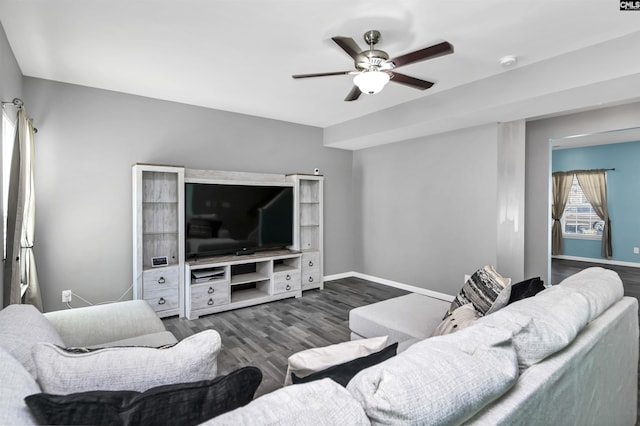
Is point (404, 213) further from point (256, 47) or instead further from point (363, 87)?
point (256, 47)

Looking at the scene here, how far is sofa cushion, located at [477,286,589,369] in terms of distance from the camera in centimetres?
111

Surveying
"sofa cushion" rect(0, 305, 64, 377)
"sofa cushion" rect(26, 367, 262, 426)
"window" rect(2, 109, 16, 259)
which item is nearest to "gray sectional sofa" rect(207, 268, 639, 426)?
"sofa cushion" rect(26, 367, 262, 426)

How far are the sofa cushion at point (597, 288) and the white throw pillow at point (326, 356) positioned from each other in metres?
1.03

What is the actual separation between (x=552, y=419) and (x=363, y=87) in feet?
6.97

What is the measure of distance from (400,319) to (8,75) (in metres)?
3.61

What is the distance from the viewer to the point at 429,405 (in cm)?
77

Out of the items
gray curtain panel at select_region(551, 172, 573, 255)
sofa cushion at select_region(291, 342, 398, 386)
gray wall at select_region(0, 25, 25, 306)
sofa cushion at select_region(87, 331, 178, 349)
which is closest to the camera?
sofa cushion at select_region(291, 342, 398, 386)

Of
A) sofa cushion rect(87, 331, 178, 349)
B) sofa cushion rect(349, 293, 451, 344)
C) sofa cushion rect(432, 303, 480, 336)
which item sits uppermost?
sofa cushion rect(432, 303, 480, 336)

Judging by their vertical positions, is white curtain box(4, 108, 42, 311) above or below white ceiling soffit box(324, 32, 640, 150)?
below

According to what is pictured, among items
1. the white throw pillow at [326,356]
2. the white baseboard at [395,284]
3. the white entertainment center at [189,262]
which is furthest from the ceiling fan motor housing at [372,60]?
the white baseboard at [395,284]

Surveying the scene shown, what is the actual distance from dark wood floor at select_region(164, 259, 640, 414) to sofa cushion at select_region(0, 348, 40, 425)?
66.9 inches

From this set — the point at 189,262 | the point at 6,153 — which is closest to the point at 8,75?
the point at 6,153

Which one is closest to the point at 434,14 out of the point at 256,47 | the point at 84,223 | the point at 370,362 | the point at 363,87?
the point at 363,87

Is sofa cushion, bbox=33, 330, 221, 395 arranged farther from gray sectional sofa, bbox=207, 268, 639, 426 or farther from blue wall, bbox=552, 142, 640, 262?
blue wall, bbox=552, 142, 640, 262
